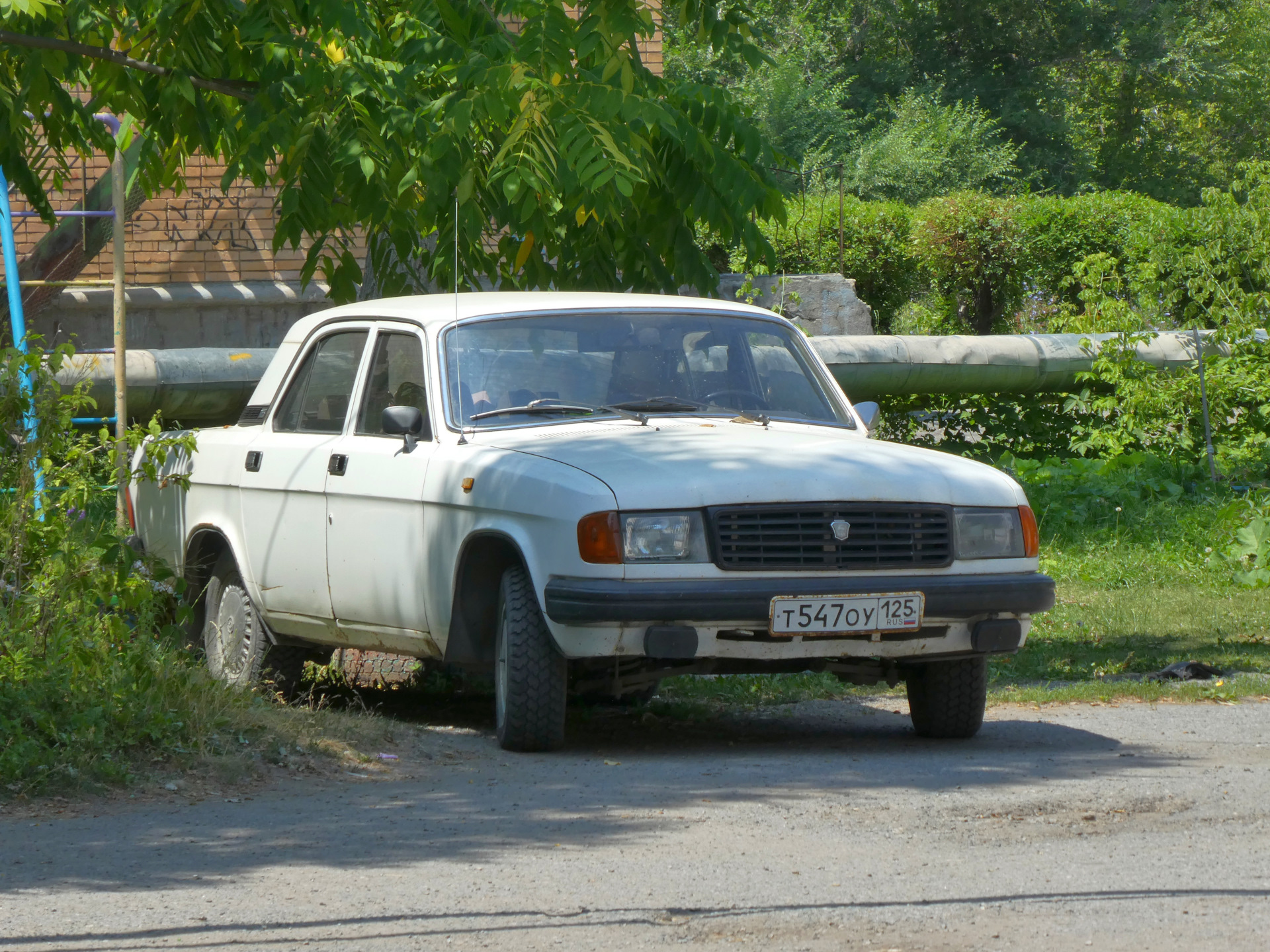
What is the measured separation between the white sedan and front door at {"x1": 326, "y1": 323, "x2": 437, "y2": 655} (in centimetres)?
1

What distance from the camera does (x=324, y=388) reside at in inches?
302

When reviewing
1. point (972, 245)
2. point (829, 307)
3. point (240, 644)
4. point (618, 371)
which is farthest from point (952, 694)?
point (972, 245)

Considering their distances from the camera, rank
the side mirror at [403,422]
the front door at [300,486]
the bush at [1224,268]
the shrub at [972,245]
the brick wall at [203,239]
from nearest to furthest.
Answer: the side mirror at [403,422]
the front door at [300,486]
the bush at [1224,268]
the brick wall at [203,239]
the shrub at [972,245]

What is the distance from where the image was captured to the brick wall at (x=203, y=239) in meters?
16.6

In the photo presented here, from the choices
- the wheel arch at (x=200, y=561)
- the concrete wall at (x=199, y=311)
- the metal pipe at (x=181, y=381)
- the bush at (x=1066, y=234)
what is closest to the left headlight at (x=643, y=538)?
the wheel arch at (x=200, y=561)

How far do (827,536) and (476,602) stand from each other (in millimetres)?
1356

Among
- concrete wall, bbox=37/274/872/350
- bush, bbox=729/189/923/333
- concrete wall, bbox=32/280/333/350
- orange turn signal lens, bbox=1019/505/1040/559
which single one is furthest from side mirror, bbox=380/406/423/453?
bush, bbox=729/189/923/333

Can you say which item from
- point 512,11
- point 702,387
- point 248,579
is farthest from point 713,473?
point 512,11

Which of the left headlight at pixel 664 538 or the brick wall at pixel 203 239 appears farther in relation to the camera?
the brick wall at pixel 203 239

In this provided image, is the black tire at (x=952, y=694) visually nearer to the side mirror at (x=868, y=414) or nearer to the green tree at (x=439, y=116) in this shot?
the side mirror at (x=868, y=414)

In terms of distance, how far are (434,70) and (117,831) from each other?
480 centimetres

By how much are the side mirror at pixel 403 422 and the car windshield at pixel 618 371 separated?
0.16m

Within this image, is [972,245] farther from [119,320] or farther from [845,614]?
[845,614]

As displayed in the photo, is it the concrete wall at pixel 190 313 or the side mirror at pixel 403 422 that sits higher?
the concrete wall at pixel 190 313
